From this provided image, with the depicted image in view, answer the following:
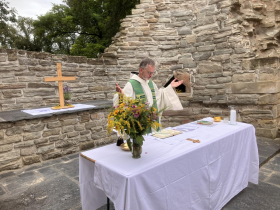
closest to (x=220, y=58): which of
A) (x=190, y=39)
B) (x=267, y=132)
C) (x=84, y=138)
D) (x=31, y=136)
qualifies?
(x=190, y=39)

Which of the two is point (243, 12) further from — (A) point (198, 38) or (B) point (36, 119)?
(B) point (36, 119)

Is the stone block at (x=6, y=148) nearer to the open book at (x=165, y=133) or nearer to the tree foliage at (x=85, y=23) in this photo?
the open book at (x=165, y=133)

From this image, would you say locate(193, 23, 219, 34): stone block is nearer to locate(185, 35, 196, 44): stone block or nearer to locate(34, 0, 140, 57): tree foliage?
locate(185, 35, 196, 44): stone block

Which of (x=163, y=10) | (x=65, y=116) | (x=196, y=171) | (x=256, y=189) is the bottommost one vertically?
(x=256, y=189)

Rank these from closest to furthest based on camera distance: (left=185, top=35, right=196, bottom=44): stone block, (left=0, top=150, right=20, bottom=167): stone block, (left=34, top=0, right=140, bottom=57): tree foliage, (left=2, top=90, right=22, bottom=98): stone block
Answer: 1. (left=0, top=150, right=20, bottom=167): stone block
2. (left=2, top=90, right=22, bottom=98): stone block
3. (left=185, top=35, right=196, bottom=44): stone block
4. (left=34, top=0, right=140, bottom=57): tree foliage

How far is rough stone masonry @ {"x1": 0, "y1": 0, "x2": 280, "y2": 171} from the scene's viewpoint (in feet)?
→ 15.4

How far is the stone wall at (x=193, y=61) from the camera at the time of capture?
4.74 meters

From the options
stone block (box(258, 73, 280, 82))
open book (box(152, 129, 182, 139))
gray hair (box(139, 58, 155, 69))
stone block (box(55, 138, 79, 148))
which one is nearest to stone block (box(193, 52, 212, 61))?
stone block (box(258, 73, 280, 82))

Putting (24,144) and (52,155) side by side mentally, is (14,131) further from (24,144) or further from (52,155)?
(52,155)

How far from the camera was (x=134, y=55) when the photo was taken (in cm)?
625

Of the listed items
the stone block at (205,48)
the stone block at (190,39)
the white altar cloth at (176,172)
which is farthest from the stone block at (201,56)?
the white altar cloth at (176,172)

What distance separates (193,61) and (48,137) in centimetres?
426

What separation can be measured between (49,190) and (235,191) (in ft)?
7.93

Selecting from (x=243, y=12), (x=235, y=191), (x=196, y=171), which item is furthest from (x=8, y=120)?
(x=243, y=12)
